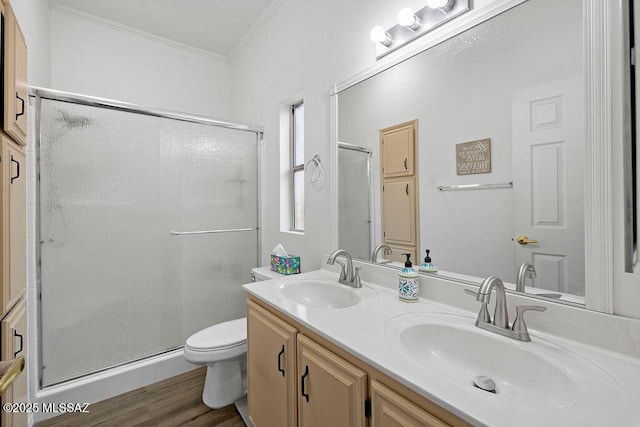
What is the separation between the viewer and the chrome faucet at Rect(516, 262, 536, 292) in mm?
955

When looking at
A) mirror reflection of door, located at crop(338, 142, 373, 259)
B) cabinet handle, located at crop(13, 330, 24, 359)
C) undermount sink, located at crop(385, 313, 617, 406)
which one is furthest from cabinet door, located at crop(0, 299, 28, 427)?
mirror reflection of door, located at crop(338, 142, 373, 259)

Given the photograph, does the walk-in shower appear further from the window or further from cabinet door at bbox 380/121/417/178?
cabinet door at bbox 380/121/417/178

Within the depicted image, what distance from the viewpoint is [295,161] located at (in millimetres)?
2355

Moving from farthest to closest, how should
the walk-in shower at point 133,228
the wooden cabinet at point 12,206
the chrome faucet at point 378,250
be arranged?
the walk-in shower at point 133,228 → the chrome faucet at point 378,250 → the wooden cabinet at point 12,206

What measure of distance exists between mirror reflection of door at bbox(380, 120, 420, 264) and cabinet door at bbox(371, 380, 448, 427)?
0.70 m

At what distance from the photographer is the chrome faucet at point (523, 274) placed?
95 centimetres

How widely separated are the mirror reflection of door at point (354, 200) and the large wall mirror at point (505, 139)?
260 mm

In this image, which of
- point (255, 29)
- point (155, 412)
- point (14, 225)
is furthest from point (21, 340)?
point (255, 29)

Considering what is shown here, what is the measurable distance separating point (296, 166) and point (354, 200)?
2.73ft

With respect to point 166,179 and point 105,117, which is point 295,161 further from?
point 105,117

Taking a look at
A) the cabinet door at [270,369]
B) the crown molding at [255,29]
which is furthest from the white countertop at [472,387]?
the crown molding at [255,29]

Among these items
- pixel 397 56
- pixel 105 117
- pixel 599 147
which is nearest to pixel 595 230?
pixel 599 147

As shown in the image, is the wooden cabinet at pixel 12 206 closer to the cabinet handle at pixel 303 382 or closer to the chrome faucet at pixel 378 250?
the cabinet handle at pixel 303 382

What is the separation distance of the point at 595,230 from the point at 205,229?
2323 mm
